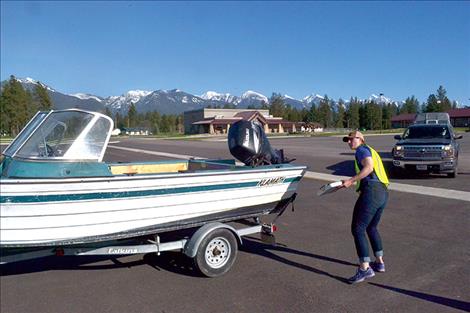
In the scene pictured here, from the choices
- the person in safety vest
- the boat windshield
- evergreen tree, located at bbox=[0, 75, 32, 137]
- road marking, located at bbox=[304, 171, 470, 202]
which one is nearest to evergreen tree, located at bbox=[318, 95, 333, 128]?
evergreen tree, located at bbox=[0, 75, 32, 137]

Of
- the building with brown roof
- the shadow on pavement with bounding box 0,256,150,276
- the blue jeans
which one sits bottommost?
the shadow on pavement with bounding box 0,256,150,276

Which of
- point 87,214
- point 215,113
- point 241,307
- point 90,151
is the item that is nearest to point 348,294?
point 241,307

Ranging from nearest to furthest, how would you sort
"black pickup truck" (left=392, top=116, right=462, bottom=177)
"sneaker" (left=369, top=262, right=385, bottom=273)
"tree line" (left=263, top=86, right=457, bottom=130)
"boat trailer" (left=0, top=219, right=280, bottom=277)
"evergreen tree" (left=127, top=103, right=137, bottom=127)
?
"boat trailer" (left=0, top=219, right=280, bottom=277) → "sneaker" (left=369, top=262, right=385, bottom=273) → "black pickup truck" (left=392, top=116, right=462, bottom=177) → "tree line" (left=263, top=86, right=457, bottom=130) → "evergreen tree" (left=127, top=103, right=137, bottom=127)

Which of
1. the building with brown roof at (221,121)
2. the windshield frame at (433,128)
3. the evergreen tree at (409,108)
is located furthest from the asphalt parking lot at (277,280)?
the evergreen tree at (409,108)

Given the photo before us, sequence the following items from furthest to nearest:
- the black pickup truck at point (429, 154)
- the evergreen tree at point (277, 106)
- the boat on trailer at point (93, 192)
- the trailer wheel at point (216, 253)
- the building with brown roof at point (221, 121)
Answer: the evergreen tree at point (277, 106), the building with brown roof at point (221, 121), the black pickup truck at point (429, 154), the trailer wheel at point (216, 253), the boat on trailer at point (93, 192)

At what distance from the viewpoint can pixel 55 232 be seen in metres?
4.34

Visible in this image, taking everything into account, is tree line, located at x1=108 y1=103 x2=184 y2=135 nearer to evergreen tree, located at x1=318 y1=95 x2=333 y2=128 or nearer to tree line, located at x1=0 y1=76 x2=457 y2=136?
tree line, located at x1=0 y1=76 x2=457 y2=136

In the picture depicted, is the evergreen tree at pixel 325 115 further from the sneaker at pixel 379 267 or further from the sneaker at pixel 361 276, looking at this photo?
the sneaker at pixel 361 276

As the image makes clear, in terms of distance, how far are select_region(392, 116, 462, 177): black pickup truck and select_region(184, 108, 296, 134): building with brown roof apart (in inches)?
3375

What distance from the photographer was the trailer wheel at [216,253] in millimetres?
5188

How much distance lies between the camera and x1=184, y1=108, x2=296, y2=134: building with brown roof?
105 m

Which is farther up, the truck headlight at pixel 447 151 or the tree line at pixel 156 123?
the tree line at pixel 156 123

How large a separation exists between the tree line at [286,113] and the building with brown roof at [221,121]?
44.6 feet

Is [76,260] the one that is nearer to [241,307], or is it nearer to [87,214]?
[87,214]
